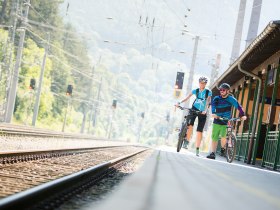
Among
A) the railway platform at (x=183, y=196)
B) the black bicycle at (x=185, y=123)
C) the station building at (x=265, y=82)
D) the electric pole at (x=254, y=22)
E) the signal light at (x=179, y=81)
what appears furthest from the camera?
the signal light at (x=179, y=81)

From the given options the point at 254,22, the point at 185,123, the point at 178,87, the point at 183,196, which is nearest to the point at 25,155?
the point at 183,196

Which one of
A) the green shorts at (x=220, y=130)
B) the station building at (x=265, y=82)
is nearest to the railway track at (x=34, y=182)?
the green shorts at (x=220, y=130)

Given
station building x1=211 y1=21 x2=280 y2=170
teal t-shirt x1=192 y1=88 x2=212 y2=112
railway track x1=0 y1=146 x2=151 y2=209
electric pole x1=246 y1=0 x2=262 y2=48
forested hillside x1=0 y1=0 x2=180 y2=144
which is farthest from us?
forested hillside x1=0 y1=0 x2=180 y2=144

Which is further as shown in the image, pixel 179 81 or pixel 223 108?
pixel 179 81

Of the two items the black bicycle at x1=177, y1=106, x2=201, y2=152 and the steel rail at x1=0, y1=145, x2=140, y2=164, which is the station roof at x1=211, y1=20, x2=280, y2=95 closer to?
the black bicycle at x1=177, y1=106, x2=201, y2=152

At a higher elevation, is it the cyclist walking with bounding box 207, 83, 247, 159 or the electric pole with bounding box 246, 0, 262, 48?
the electric pole with bounding box 246, 0, 262, 48

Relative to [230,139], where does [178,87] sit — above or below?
above

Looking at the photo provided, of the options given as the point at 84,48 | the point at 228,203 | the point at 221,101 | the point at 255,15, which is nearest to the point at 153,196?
the point at 228,203

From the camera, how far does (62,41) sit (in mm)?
101125

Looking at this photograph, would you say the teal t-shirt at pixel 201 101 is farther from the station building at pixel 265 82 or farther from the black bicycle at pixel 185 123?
the station building at pixel 265 82

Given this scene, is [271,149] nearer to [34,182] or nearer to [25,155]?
[25,155]

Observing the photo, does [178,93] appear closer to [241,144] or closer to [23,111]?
[241,144]

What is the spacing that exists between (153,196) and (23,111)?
213 ft

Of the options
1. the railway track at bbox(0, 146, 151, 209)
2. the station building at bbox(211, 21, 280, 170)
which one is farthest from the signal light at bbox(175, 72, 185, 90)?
the railway track at bbox(0, 146, 151, 209)
